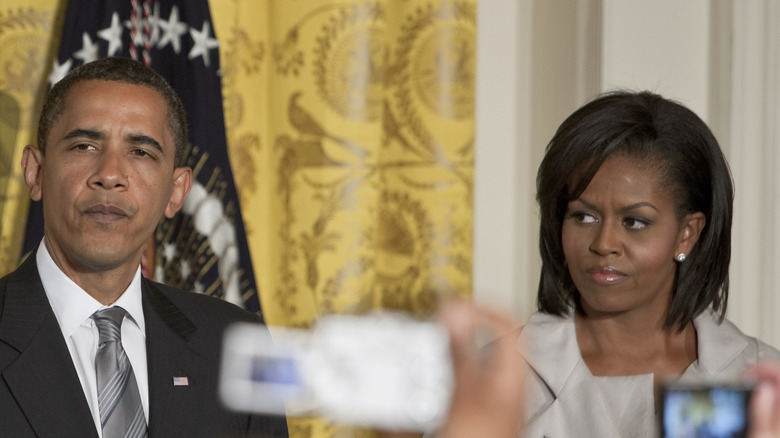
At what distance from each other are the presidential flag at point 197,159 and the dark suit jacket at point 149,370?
1.24ft

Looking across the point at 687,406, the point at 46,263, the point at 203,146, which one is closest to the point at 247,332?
the point at 46,263

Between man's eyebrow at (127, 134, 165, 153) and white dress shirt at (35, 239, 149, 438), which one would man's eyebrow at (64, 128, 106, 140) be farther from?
white dress shirt at (35, 239, 149, 438)

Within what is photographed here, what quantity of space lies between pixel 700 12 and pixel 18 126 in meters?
1.53

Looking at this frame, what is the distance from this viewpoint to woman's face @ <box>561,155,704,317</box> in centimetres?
148

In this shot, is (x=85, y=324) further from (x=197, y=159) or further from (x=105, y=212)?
(x=197, y=159)

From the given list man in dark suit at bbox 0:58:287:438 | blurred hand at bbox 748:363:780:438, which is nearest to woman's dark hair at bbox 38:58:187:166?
man in dark suit at bbox 0:58:287:438

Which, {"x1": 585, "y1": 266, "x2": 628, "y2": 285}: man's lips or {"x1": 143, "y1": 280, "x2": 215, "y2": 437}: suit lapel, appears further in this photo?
{"x1": 585, "y1": 266, "x2": 628, "y2": 285}: man's lips

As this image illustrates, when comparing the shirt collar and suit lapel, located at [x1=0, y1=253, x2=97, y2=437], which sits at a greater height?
the shirt collar

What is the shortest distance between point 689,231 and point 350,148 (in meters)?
0.85

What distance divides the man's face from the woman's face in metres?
0.66

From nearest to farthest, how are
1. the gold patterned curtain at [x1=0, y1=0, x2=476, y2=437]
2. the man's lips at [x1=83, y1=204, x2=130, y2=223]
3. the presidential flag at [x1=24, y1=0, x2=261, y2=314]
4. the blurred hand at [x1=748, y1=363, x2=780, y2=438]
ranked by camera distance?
the blurred hand at [x1=748, y1=363, x2=780, y2=438], the man's lips at [x1=83, y1=204, x2=130, y2=223], the presidential flag at [x1=24, y1=0, x2=261, y2=314], the gold patterned curtain at [x1=0, y1=0, x2=476, y2=437]

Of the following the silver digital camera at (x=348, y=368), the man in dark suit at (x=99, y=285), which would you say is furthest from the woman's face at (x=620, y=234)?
the man in dark suit at (x=99, y=285)

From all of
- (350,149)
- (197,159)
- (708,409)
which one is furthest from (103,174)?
(708,409)

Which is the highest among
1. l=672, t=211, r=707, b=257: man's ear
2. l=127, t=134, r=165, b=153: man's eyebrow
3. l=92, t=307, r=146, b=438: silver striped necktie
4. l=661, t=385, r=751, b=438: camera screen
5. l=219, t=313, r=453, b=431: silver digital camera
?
l=127, t=134, r=165, b=153: man's eyebrow
